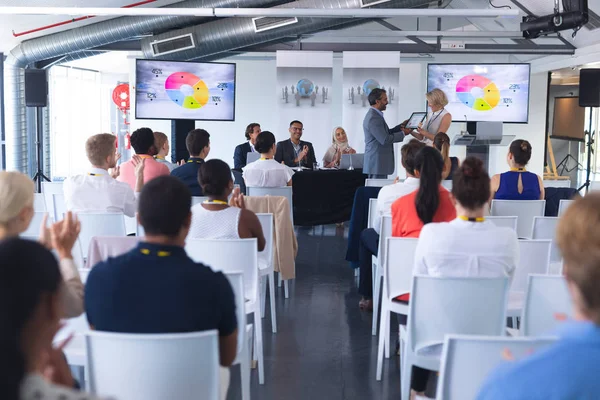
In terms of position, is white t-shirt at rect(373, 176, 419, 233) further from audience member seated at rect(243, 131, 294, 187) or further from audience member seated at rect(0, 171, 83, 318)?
audience member seated at rect(0, 171, 83, 318)

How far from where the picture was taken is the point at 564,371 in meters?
1.09

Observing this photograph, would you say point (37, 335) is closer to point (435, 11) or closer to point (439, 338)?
point (439, 338)

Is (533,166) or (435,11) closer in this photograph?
(435,11)

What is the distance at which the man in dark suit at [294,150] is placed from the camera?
8.70 metres

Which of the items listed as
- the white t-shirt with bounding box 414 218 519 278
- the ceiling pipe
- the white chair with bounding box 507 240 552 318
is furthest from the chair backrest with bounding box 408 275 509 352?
the ceiling pipe

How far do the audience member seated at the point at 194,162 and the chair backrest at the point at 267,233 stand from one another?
3.33ft

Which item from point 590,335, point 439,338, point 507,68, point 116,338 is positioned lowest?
point 439,338

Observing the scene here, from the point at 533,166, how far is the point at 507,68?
5444mm

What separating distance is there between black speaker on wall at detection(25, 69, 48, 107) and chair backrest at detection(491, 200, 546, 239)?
7951 millimetres

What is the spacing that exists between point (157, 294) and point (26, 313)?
0.91 metres

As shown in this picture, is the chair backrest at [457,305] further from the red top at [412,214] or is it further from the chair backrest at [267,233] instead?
the chair backrest at [267,233]

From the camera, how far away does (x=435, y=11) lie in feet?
28.4

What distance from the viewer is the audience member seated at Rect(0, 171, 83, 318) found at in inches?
82.9

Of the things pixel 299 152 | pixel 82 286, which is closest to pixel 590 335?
pixel 82 286
